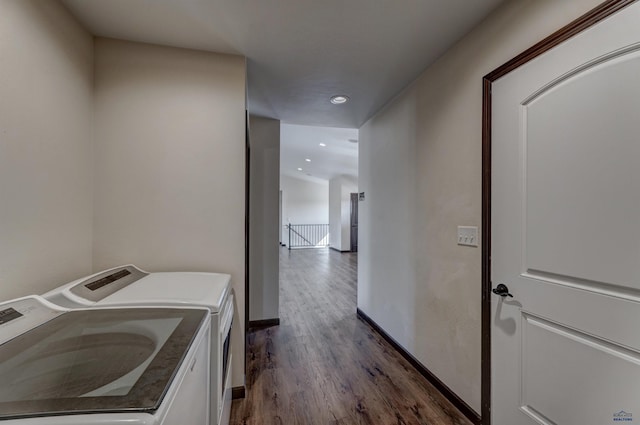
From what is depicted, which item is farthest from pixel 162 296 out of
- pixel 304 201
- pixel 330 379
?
pixel 304 201

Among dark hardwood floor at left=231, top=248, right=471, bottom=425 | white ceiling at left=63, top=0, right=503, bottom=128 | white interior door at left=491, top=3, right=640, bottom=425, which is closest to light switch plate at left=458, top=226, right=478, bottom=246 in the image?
white interior door at left=491, top=3, right=640, bottom=425

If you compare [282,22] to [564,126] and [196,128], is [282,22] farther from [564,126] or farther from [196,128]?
[564,126]

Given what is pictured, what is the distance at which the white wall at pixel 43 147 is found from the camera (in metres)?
1.21

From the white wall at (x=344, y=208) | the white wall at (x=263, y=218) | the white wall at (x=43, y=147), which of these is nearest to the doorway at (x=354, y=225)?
the white wall at (x=344, y=208)

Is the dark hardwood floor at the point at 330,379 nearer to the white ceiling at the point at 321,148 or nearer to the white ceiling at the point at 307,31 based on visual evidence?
the white ceiling at the point at 307,31

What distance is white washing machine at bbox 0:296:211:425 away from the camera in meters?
0.59

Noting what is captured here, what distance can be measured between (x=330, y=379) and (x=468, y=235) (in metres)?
1.53

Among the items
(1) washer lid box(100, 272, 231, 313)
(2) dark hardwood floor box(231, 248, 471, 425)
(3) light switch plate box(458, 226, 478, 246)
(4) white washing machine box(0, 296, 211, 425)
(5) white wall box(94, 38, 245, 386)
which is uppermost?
(5) white wall box(94, 38, 245, 386)

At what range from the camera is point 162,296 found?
133 centimetres

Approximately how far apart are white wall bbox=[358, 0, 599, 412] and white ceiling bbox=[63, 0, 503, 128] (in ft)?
0.60

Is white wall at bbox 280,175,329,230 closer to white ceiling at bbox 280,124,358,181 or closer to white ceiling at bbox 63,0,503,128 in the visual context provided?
white ceiling at bbox 280,124,358,181

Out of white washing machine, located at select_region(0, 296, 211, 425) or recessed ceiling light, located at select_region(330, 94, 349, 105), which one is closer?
white washing machine, located at select_region(0, 296, 211, 425)

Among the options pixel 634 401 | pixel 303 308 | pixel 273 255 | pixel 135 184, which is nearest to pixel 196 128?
pixel 135 184

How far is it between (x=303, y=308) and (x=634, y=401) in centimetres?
333
